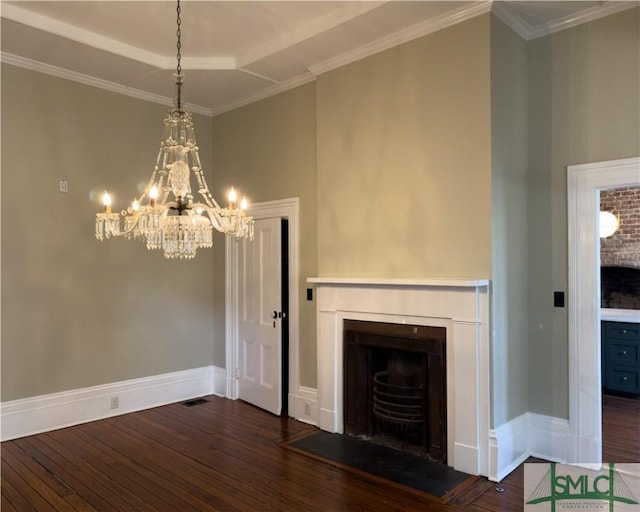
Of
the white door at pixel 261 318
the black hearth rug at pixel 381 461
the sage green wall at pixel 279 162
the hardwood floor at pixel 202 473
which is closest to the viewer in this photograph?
the hardwood floor at pixel 202 473

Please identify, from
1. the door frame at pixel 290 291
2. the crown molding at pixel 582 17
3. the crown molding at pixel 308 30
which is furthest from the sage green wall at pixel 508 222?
the door frame at pixel 290 291

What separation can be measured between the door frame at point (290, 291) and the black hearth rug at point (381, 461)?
0.85m

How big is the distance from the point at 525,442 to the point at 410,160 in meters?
2.33

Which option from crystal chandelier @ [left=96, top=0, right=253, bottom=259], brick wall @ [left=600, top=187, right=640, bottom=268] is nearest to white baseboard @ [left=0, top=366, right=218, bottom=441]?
crystal chandelier @ [left=96, top=0, right=253, bottom=259]

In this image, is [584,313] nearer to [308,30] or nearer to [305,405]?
[305,405]

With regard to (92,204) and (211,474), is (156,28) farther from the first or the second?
(211,474)

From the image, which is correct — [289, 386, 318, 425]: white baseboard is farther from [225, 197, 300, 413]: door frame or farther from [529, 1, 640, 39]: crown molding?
[529, 1, 640, 39]: crown molding

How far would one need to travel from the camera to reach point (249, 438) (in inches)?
167

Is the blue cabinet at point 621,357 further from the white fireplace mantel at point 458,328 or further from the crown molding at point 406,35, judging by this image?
the crown molding at point 406,35

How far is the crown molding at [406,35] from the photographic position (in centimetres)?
344

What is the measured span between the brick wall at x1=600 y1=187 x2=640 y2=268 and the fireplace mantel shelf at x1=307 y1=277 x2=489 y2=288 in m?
3.49

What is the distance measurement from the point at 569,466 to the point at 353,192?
8.68ft

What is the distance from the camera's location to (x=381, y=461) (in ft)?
11.9

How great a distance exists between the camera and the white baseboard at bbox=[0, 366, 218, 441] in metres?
4.25
